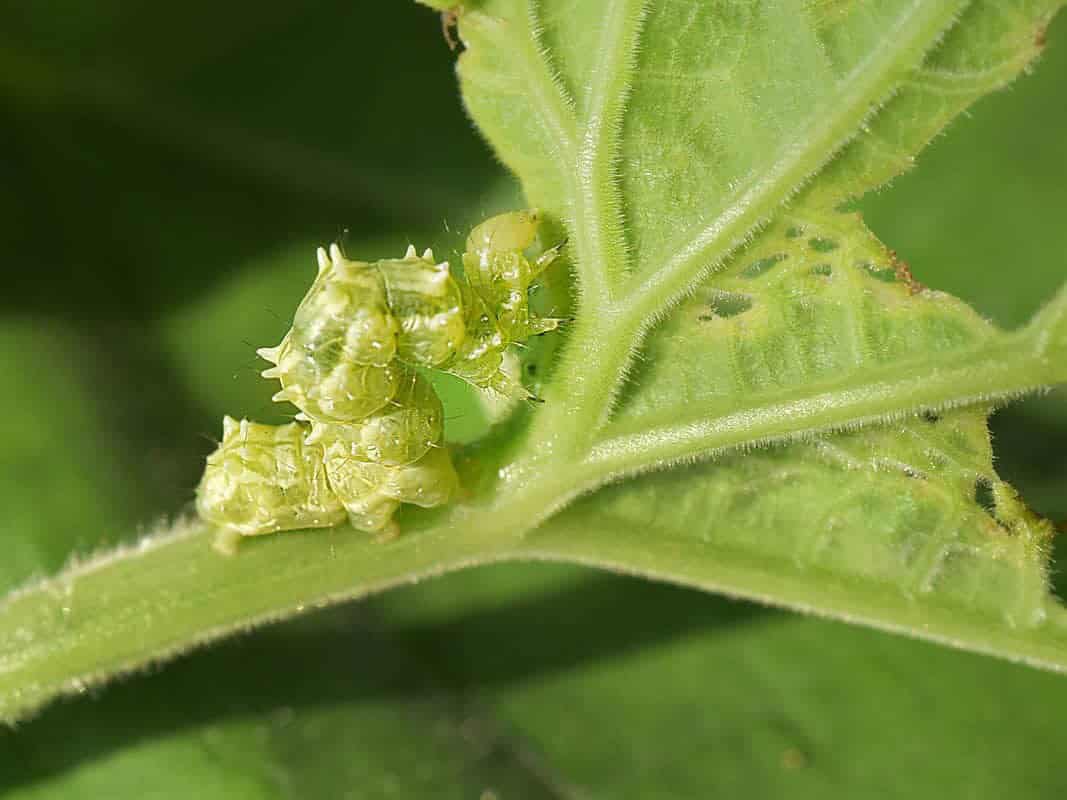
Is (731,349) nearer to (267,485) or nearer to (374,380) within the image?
(374,380)

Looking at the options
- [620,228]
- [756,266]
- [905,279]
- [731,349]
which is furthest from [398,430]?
[905,279]

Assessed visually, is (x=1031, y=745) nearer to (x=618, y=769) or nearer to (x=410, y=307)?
(x=618, y=769)

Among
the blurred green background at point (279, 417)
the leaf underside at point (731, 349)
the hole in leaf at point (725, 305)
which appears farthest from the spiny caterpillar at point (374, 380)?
the blurred green background at point (279, 417)

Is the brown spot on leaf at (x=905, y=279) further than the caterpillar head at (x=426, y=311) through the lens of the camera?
Yes

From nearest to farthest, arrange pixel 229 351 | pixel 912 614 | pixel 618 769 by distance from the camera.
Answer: pixel 912 614, pixel 618 769, pixel 229 351

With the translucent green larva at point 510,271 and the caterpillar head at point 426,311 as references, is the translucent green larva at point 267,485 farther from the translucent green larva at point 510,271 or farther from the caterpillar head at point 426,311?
the translucent green larva at point 510,271

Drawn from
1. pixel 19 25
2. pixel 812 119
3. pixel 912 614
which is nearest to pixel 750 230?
pixel 812 119
